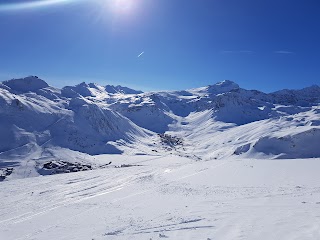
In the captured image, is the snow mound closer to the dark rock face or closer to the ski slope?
the ski slope

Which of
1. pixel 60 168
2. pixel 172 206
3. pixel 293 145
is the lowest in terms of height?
pixel 172 206

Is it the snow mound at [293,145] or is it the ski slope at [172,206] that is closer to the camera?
the ski slope at [172,206]

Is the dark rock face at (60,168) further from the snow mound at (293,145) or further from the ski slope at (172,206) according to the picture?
the snow mound at (293,145)

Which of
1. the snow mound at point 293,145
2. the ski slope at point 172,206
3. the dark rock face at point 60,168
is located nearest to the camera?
the ski slope at point 172,206

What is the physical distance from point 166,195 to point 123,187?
30.5 ft

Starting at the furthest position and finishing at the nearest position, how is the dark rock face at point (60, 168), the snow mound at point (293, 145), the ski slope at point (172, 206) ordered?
the snow mound at point (293, 145) → the dark rock face at point (60, 168) → the ski slope at point (172, 206)

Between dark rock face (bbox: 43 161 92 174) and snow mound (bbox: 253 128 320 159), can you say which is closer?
dark rock face (bbox: 43 161 92 174)

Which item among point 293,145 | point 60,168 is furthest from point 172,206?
point 293,145

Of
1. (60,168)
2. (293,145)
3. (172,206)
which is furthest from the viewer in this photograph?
(293,145)

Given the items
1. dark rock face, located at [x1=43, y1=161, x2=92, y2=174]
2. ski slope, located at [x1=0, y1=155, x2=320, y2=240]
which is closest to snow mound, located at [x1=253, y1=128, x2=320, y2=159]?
ski slope, located at [x1=0, y1=155, x2=320, y2=240]

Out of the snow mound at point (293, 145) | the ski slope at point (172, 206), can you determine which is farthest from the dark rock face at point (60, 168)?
the snow mound at point (293, 145)

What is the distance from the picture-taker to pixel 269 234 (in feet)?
46.1

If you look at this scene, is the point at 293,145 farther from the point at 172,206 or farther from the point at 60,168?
the point at 172,206

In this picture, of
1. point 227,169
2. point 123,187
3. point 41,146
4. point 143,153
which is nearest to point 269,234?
point 123,187
